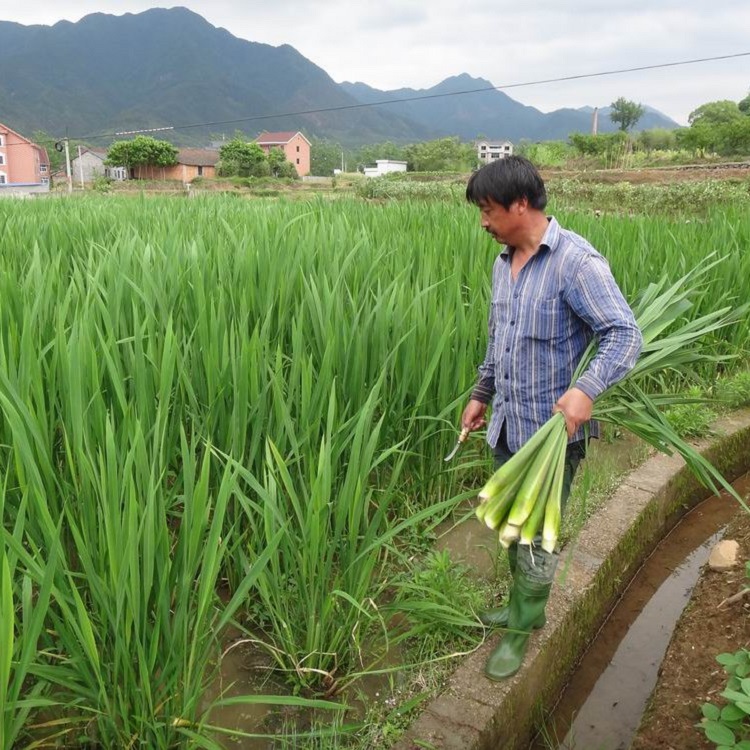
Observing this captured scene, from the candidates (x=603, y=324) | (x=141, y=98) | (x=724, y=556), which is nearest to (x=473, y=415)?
(x=603, y=324)

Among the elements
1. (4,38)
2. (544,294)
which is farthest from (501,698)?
(4,38)

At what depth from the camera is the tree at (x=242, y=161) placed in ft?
149

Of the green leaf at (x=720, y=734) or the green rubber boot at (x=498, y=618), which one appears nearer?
the green leaf at (x=720, y=734)

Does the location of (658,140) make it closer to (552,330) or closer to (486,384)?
(486,384)

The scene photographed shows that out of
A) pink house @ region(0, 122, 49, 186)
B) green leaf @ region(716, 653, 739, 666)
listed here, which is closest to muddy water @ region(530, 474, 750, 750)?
green leaf @ region(716, 653, 739, 666)

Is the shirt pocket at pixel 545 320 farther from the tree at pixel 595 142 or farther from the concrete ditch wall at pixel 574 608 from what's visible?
the tree at pixel 595 142

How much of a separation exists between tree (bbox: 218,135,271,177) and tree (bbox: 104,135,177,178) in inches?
146

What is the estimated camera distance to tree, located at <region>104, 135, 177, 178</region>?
44344 millimetres

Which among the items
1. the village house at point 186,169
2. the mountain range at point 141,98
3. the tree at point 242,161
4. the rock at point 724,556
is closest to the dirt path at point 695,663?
the rock at point 724,556

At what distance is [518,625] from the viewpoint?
1.45 meters

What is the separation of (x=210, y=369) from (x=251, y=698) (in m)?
0.76

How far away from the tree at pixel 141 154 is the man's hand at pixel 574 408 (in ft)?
159

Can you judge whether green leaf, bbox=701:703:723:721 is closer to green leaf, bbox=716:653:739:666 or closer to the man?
green leaf, bbox=716:653:739:666

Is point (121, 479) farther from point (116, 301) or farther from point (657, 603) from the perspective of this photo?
point (657, 603)
